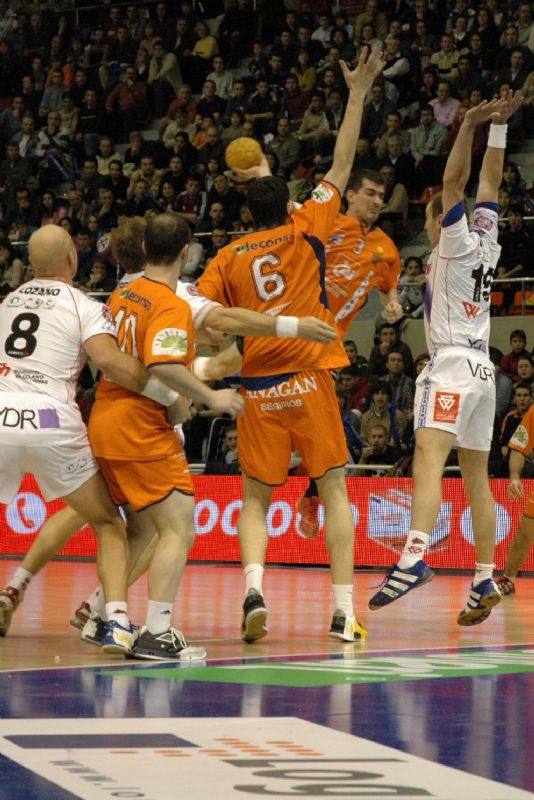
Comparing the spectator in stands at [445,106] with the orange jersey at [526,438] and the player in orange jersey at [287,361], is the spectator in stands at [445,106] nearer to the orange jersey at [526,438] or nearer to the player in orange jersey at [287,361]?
the orange jersey at [526,438]

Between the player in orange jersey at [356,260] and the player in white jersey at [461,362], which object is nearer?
the player in white jersey at [461,362]

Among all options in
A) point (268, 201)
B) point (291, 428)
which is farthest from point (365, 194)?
point (291, 428)

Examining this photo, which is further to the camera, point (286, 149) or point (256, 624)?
point (286, 149)

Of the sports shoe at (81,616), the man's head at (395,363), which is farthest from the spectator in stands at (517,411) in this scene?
the sports shoe at (81,616)

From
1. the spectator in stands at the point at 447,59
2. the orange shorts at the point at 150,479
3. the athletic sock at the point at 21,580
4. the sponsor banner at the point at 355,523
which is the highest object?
the spectator in stands at the point at 447,59

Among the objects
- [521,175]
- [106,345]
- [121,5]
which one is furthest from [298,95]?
[106,345]

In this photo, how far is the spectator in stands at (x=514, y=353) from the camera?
1538 cm

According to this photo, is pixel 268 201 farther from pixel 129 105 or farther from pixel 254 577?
pixel 129 105

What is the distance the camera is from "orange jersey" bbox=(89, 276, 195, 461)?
6160mm

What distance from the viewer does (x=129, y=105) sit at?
23109 mm

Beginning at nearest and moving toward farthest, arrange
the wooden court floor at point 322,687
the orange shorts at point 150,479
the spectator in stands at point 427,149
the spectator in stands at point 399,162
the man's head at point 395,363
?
the wooden court floor at point 322,687, the orange shorts at point 150,479, the man's head at point 395,363, the spectator in stands at point 427,149, the spectator in stands at point 399,162

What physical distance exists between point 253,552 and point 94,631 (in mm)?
938

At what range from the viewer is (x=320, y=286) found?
7.38 metres

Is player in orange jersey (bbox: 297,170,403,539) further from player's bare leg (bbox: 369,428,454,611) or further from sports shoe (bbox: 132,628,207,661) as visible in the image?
sports shoe (bbox: 132,628,207,661)
